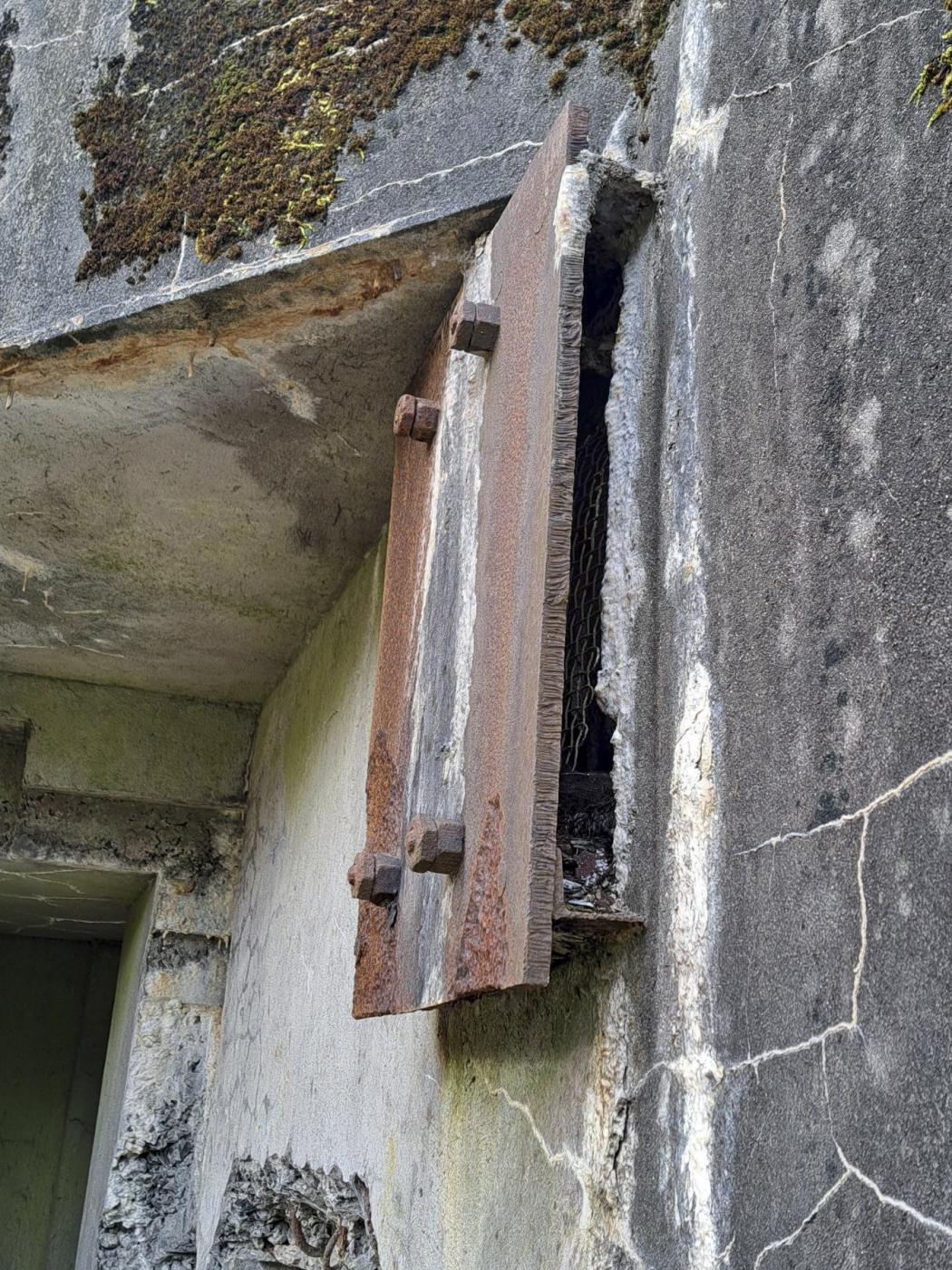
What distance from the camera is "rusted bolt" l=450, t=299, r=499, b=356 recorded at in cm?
162

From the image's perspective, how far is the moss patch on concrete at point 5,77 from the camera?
2.29 metres

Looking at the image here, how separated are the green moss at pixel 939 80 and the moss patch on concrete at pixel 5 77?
1661mm

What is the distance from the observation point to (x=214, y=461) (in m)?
2.37

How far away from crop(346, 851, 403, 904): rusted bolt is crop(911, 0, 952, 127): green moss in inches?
40.6

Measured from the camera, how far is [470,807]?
1.43 meters

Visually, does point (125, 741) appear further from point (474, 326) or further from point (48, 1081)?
point (48, 1081)

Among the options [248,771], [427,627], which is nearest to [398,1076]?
[427,627]

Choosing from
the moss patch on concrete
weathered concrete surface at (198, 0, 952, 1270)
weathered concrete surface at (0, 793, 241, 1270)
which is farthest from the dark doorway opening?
weathered concrete surface at (198, 0, 952, 1270)

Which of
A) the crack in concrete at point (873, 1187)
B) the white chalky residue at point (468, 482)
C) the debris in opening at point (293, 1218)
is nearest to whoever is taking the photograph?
the crack in concrete at point (873, 1187)

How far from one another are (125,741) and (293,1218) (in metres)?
1.37

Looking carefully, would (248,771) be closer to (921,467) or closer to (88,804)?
(88,804)

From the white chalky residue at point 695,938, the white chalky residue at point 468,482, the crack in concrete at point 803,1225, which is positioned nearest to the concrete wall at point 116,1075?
the white chalky residue at point 468,482

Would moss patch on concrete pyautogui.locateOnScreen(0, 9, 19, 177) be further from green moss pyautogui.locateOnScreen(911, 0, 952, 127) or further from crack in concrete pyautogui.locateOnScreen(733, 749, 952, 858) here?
crack in concrete pyautogui.locateOnScreen(733, 749, 952, 858)

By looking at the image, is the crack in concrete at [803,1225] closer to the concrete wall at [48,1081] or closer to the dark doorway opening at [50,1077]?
the dark doorway opening at [50,1077]
